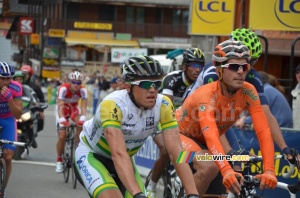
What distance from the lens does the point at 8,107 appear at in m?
11.0

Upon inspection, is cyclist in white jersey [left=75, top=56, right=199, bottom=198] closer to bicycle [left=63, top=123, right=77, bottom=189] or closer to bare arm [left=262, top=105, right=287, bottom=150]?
bare arm [left=262, top=105, right=287, bottom=150]

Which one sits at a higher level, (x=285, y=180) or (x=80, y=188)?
(x=285, y=180)

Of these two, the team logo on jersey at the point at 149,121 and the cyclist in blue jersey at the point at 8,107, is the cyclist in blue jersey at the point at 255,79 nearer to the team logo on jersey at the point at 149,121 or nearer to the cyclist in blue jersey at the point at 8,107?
the team logo on jersey at the point at 149,121

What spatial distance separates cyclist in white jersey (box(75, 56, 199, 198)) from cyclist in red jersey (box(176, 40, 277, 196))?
45cm

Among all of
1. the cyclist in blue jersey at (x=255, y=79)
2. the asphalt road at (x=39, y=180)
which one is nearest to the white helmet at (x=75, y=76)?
the asphalt road at (x=39, y=180)

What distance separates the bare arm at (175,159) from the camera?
226 inches

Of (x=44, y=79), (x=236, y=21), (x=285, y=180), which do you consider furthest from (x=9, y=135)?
(x=44, y=79)

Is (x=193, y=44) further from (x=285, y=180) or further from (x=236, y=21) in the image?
(x=285, y=180)

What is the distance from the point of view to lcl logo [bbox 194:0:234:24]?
15.9m

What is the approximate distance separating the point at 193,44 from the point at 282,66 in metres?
2.31

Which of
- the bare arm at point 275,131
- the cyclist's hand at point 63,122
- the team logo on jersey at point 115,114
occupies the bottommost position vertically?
the cyclist's hand at point 63,122

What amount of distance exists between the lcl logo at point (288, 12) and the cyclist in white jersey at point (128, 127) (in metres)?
8.49

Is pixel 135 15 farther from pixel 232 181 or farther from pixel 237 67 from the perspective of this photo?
pixel 232 181

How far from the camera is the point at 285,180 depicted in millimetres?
9992
